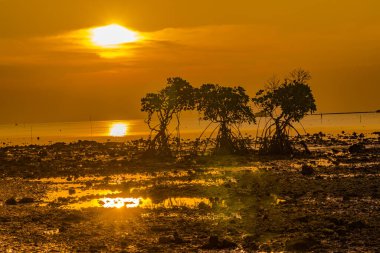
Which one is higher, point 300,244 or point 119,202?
point 119,202

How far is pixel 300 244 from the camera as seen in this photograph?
14.2m

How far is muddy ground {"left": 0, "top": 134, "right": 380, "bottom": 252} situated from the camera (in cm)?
1520

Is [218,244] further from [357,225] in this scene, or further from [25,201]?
[25,201]

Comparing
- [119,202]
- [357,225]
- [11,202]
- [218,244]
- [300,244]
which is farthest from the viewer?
[11,202]

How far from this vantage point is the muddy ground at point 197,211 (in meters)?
15.2

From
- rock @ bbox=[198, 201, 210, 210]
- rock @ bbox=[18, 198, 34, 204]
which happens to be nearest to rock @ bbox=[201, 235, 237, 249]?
rock @ bbox=[198, 201, 210, 210]

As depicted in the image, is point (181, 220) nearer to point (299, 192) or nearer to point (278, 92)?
point (299, 192)

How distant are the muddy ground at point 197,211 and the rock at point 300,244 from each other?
1.0 inches

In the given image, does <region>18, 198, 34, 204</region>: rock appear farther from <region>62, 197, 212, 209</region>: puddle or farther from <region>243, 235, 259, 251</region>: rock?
<region>243, 235, 259, 251</region>: rock

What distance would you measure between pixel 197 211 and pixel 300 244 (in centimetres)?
694

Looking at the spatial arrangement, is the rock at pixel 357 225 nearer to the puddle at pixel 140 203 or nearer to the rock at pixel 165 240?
the rock at pixel 165 240

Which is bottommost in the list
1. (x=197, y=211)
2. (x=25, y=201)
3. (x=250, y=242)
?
(x=250, y=242)

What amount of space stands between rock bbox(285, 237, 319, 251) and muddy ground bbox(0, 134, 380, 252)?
0.08 feet

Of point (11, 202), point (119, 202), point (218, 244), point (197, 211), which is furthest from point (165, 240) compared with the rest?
point (11, 202)
